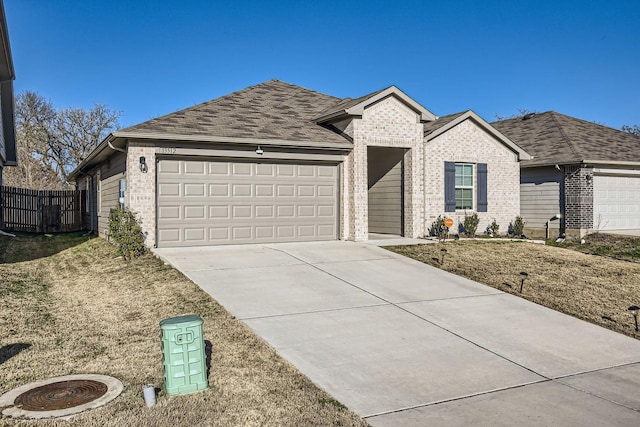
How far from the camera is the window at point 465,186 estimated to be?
17000mm

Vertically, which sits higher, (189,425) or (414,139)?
(414,139)

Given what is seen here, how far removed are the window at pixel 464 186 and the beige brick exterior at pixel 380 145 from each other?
6.47ft

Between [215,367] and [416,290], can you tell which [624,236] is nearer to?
[416,290]

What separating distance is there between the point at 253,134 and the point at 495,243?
7.22 metres

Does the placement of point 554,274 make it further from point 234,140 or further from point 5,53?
point 5,53

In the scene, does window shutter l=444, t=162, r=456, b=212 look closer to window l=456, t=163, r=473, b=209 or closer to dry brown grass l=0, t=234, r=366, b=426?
window l=456, t=163, r=473, b=209

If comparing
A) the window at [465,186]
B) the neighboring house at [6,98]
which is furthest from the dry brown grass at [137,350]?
the window at [465,186]

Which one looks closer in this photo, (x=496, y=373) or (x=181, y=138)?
(x=496, y=373)

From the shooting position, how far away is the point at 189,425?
4.32 meters

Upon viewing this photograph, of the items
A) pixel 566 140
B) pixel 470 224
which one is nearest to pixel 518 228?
pixel 470 224

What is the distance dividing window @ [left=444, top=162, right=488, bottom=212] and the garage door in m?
4.37

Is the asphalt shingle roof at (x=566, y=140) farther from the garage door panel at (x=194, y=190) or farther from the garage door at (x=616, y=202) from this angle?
the garage door panel at (x=194, y=190)

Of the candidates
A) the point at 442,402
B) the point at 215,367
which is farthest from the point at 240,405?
the point at 442,402

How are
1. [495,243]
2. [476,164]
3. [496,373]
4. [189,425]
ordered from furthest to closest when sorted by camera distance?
1. [476,164]
2. [495,243]
3. [496,373]
4. [189,425]
